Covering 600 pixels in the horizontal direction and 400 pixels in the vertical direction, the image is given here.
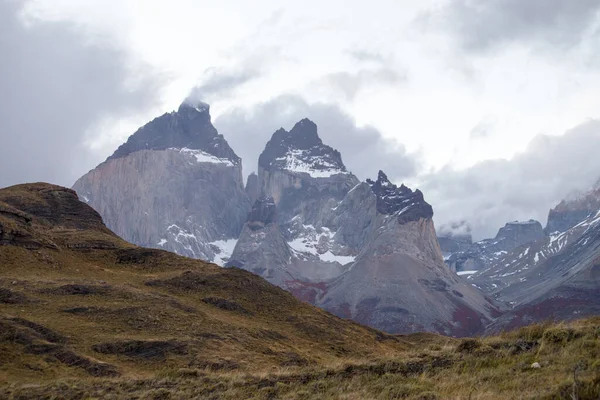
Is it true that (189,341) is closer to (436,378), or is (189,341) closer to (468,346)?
(468,346)

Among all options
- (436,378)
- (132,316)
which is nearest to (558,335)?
(436,378)

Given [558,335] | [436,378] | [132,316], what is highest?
[132,316]

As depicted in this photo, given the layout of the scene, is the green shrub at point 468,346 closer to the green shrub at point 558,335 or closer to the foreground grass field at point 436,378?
the foreground grass field at point 436,378

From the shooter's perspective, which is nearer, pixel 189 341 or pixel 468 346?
pixel 468 346

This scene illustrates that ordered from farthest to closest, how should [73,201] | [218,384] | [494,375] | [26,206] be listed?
[73,201] → [26,206] → [218,384] → [494,375]

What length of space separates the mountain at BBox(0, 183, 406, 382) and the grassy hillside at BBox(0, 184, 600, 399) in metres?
0.11

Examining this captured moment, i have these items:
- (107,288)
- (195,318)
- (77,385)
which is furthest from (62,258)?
(77,385)

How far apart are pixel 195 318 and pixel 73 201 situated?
31.8 meters

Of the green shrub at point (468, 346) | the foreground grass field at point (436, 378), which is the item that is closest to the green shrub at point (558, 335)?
the foreground grass field at point (436, 378)

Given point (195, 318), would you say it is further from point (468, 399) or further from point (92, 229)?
point (468, 399)

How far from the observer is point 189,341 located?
40312 millimetres

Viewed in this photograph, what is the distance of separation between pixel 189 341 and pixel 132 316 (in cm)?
518

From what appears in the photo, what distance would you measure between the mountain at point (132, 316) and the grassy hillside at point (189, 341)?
114mm

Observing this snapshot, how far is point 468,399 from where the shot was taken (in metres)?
16.7
